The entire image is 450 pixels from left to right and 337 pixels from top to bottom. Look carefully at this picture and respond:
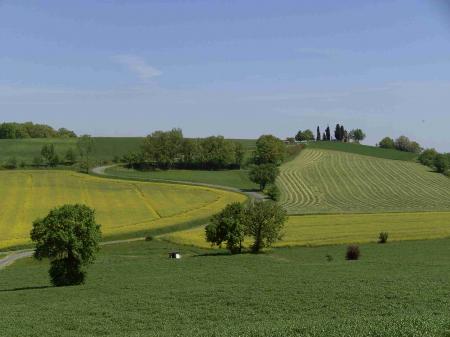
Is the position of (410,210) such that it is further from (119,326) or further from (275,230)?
(119,326)

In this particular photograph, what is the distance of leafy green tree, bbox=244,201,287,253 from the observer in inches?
2702

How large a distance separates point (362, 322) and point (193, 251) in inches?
1921

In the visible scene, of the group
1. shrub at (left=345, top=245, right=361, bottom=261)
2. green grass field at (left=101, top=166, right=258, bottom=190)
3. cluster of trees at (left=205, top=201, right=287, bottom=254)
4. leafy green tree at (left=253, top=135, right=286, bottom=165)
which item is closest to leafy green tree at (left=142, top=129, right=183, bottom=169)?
green grass field at (left=101, top=166, right=258, bottom=190)

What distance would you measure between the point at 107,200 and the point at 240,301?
91.1 metres

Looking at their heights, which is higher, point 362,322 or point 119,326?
point 362,322

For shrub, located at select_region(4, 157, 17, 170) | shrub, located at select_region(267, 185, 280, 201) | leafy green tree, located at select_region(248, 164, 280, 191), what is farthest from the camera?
shrub, located at select_region(4, 157, 17, 170)

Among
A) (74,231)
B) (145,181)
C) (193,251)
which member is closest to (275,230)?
(193,251)

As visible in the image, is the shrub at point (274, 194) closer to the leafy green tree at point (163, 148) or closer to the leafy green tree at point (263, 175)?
the leafy green tree at point (263, 175)

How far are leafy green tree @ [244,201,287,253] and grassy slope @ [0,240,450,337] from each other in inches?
511

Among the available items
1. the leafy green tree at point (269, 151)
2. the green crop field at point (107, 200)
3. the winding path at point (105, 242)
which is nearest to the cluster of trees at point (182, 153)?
the leafy green tree at point (269, 151)

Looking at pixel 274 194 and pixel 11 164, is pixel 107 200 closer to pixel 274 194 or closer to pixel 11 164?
pixel 274 194

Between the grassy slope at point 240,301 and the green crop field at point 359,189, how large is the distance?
63604 millimetres

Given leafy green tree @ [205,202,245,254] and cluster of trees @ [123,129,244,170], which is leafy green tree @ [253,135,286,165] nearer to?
cluster of trees @ [123,129,244,170]

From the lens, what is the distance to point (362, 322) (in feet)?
80.0
